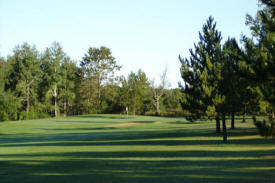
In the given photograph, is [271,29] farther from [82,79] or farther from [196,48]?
[82,79]

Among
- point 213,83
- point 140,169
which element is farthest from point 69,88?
point 140,169

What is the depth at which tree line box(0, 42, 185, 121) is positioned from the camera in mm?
69438

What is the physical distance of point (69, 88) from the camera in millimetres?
79062

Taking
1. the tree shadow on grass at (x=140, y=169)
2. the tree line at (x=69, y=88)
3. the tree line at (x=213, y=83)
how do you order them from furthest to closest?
1. the tree line at (x=69, y=88)
2. the tree line at (x=213, y=83)
3. the tree shadow on grass at (x=140, y=169)

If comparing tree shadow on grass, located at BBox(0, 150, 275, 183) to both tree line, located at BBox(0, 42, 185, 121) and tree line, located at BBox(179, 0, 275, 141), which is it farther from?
tree line, located at BBox(0, 42, 185, 121)

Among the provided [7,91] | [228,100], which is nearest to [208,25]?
[228,100]

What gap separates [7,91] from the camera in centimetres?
6894

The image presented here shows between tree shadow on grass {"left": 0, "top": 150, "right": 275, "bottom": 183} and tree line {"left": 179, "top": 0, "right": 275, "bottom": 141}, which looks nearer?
tree shadow on grass {"left": 0, "top": 150, "right": 275, "bottom": 183}

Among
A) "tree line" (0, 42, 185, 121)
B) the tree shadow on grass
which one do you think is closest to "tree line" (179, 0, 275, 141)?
the tree shadow on grass

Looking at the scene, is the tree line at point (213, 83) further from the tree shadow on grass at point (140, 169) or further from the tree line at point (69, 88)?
the tree line at point (69, 88)

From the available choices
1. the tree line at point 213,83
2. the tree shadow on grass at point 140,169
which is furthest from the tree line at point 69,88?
the tree shadow on grass at point 140,169

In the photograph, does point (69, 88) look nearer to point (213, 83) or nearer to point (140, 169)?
point (213, 83)

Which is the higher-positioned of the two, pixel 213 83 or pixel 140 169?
pixel 213 83

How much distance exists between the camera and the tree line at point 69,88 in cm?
6944
